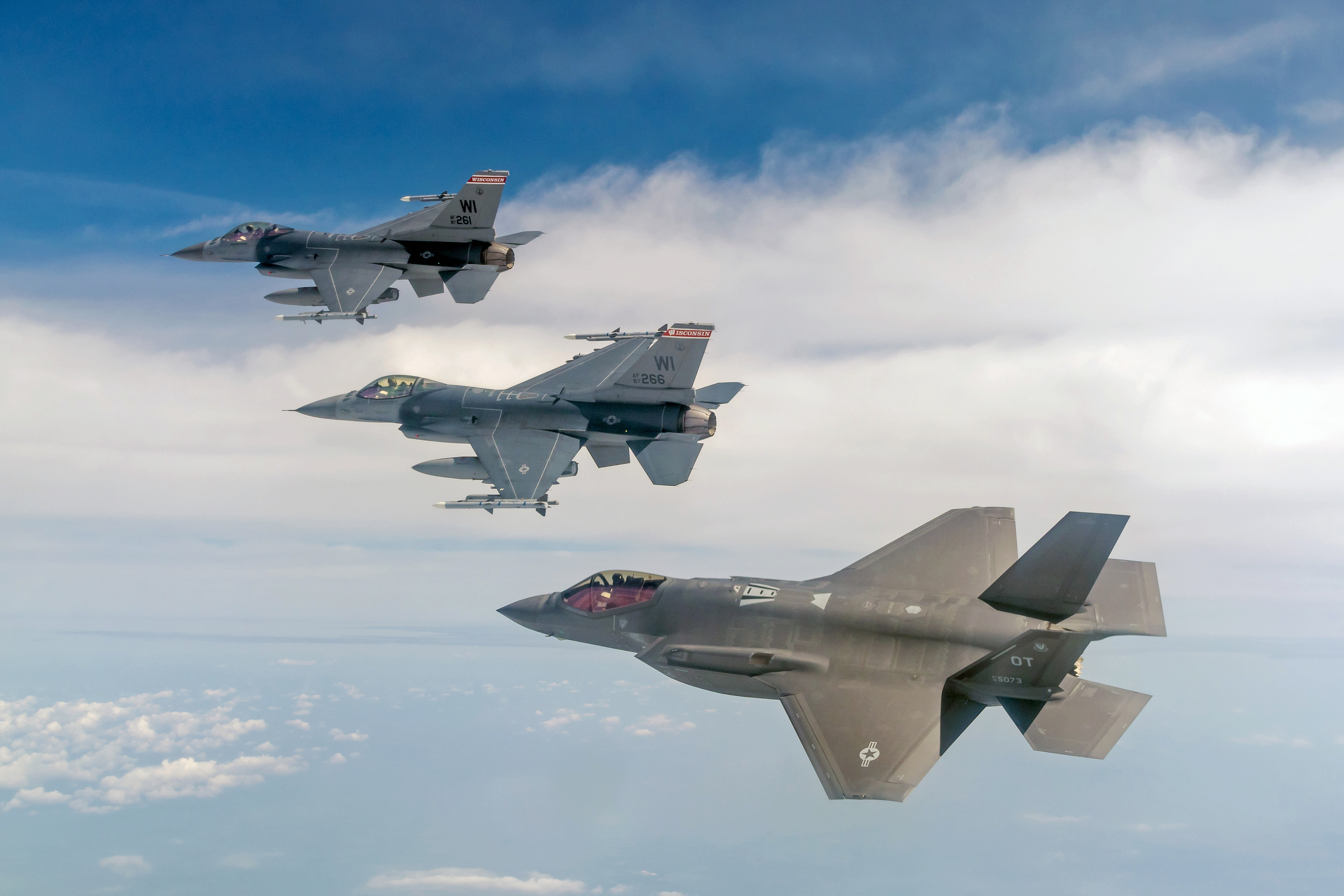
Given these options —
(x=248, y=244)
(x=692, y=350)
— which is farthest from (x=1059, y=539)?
(x=248, y=244)

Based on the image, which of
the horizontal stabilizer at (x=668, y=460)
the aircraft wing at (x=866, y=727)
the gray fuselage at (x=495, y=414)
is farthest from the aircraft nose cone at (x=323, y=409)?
the aircraft wing at (x=866, y=727)

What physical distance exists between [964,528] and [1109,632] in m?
4.59

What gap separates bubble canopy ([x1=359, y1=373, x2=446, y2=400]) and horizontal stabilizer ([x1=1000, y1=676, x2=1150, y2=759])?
2201cm

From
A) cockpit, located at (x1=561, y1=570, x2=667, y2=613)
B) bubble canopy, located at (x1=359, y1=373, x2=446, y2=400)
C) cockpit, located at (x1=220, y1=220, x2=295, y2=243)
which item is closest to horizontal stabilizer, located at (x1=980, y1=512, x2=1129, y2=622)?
cockpit, located at (x1=561, y1=570, x2=667, y2=613)

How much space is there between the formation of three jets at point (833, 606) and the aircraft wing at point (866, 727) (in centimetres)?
4

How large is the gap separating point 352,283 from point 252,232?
19.5 ft

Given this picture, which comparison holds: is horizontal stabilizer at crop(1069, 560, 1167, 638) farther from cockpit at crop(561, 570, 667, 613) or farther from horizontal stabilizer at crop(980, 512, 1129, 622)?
cockpit at crop(561, 570, 667, 613)

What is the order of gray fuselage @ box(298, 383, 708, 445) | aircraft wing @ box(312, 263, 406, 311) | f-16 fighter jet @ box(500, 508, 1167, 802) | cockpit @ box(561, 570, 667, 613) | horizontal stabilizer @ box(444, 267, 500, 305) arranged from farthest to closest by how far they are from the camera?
1. horizontal stabilizer @ box(444, 267, 500, 305)
2. aircraft wing @ box(312, 263, 406, 311)
3. gray fuselage @ box(298, 383, 708, 445)
4. cockpit @ box(561, 570, 667, 613)
5. f-16 fighter jet @ box(500, 508, 1167, 802)

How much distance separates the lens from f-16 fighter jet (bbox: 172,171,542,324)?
3494 centimetres

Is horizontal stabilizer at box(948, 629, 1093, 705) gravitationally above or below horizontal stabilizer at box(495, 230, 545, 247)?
below

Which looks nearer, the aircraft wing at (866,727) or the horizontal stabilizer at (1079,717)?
the aircraft wing at (866,727)

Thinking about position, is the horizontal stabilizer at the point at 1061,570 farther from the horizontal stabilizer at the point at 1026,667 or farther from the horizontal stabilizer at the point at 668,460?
the horizontal stabilizer at the point at 668,460

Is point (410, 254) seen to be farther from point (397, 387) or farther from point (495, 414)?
point (495, 414)

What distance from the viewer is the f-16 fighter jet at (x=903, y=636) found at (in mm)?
20578
